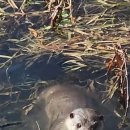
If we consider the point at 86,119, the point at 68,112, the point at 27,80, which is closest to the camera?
the point at 86,119

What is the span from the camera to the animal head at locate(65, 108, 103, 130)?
5.25 metres

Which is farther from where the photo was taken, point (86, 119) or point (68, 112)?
point (68, 112)

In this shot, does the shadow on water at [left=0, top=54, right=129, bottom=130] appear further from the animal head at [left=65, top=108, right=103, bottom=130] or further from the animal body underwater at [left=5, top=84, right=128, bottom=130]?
the animal head at [left=65, top=108, right=103, bottom=130]

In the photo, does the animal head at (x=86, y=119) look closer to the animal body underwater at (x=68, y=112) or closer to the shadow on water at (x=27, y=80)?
the animal body underwater at (x=68, y=112)

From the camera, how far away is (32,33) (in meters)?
6.55

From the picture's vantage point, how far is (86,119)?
17.3ft

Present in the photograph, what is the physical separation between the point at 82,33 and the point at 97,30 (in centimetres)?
18

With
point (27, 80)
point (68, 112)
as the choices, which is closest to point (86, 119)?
point (68, 112)

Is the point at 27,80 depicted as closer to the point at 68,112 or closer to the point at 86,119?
the point at 68,112

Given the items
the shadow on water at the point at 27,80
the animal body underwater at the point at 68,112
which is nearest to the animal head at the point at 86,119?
the animal body underwater at the point at 68,112

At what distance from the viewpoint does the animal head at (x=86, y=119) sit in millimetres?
5246

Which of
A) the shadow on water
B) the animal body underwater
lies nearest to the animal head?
the animal body underwater

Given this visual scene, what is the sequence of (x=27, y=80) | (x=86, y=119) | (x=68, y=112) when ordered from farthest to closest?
(x=27, y=80) < (x=68, y=112) < (x=86, y=119)

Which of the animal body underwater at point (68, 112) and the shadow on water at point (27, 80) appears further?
the shadow on water at point (27, 80)
